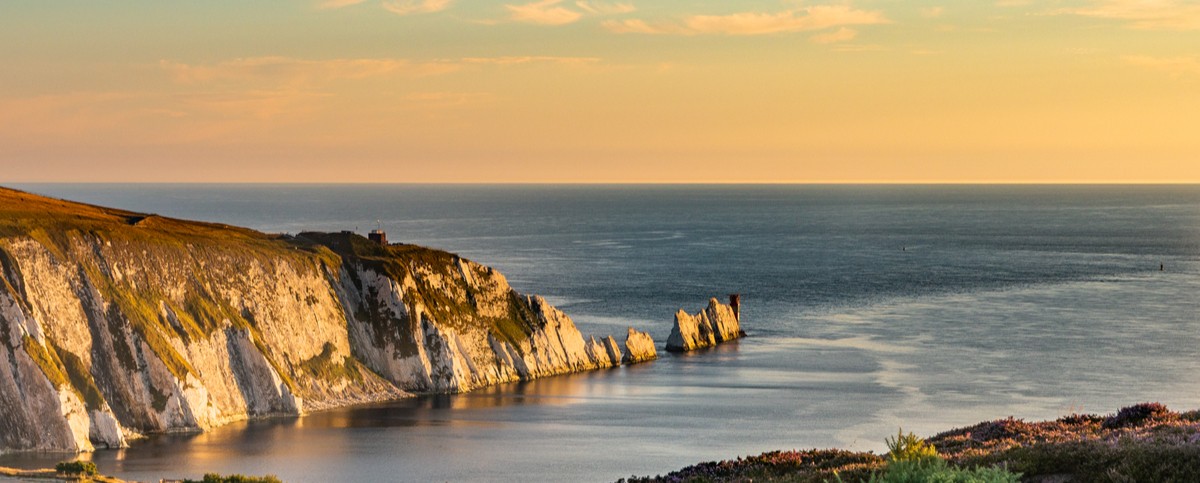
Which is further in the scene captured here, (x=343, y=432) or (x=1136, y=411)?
(x=343, y=432)

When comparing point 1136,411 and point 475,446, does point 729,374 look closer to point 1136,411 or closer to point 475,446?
point 475,446

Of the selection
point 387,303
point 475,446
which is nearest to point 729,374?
point 387,303

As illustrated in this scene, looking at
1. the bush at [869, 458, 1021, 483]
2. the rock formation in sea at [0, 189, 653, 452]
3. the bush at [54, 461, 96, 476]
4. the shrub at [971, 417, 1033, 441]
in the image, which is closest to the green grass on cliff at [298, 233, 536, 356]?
the rock formation in sea at [0, 189, 653, 452]

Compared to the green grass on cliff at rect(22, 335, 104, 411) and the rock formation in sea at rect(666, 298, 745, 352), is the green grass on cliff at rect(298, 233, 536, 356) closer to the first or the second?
the rock formation in sea at rect(666, 298, 745, 352)

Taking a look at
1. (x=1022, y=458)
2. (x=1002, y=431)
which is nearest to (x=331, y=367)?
(x=1002, y=431)

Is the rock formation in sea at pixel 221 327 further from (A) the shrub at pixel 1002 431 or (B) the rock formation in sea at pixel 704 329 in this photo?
(A) the shrub at pixel 1002 431

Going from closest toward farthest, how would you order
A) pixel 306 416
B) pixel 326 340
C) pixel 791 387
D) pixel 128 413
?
pixel 128 413, pixel 306 416, pixel 326 340, pixel 791 387

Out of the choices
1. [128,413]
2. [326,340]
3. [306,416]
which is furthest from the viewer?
[326,340]
